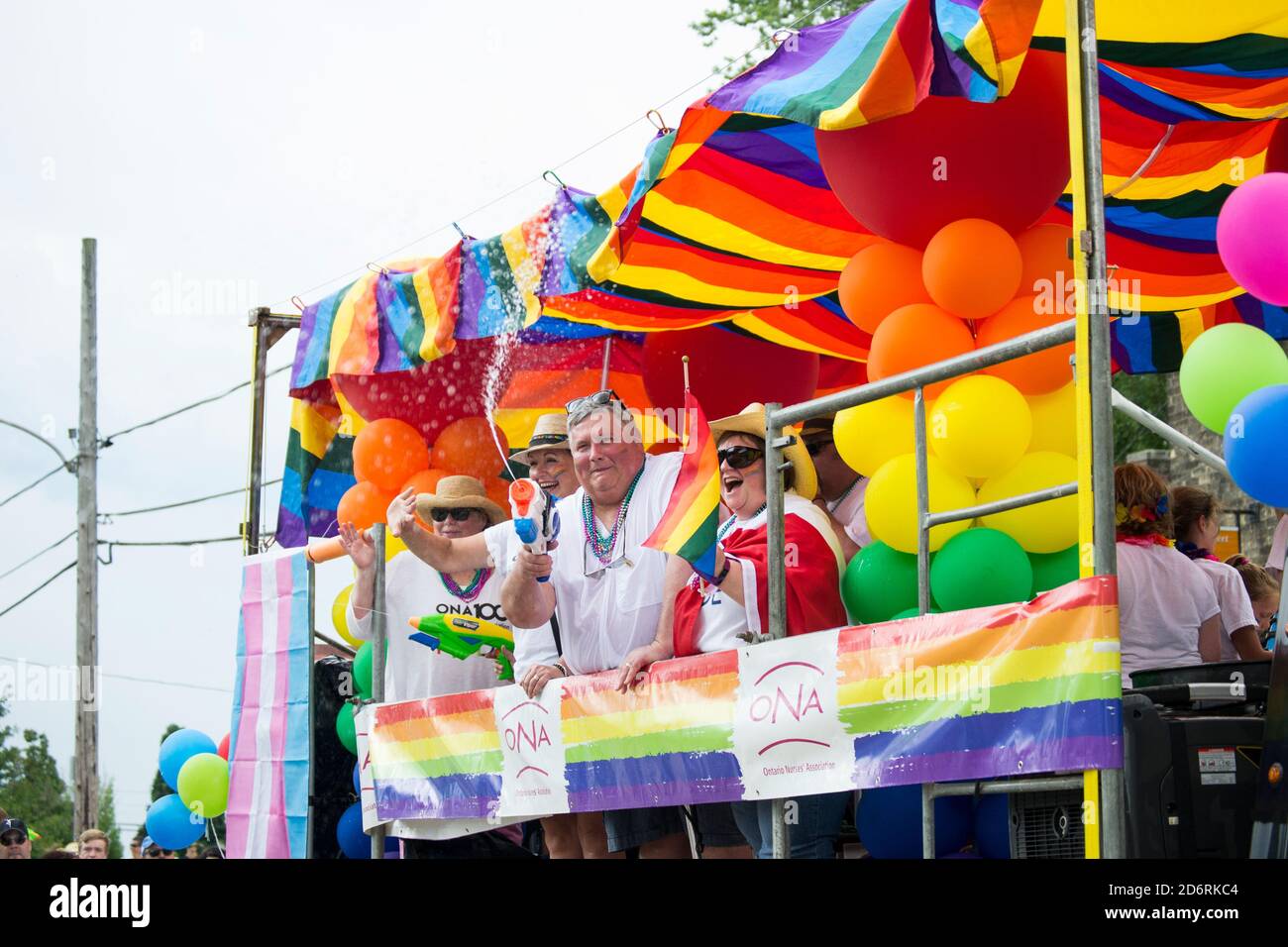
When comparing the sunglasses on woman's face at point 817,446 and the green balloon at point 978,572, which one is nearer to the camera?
the green balloon at point 978,572

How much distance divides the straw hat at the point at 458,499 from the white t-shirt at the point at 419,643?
0.35 meters

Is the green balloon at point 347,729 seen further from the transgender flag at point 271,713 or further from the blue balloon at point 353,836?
the blue balloon at point 353,836

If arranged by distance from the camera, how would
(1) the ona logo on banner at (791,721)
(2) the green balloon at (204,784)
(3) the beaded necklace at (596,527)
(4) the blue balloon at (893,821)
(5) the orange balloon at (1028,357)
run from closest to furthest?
(1) the ona logo on banner at (791,721)
(4) the blue balloon at (893,821)
(5) the orange balloon at (1028,357)
(3) the beaded necklace at (596,527)
(2) the green balloon at (204,784)

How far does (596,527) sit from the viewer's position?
218 inches

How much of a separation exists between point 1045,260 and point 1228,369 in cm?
109

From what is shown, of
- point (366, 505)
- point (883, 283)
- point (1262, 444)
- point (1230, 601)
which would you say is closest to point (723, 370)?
point (366, 505)

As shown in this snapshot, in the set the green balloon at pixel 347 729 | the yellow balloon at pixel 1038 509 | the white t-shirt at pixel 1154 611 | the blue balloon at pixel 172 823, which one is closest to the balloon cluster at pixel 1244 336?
the yellow balloon at pixel 1038 509

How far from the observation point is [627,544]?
543cm

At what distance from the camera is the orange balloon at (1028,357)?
15.5 feet

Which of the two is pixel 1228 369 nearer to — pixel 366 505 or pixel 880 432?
pixel 880 432

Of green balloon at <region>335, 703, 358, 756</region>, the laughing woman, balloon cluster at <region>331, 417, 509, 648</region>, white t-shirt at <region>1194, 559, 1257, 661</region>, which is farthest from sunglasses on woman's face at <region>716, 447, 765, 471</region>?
green balloon at <region>335, 703, 358, 756</region>

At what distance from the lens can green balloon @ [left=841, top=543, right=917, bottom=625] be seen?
4621 mm

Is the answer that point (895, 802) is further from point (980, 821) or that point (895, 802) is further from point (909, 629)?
point (909, 629)
